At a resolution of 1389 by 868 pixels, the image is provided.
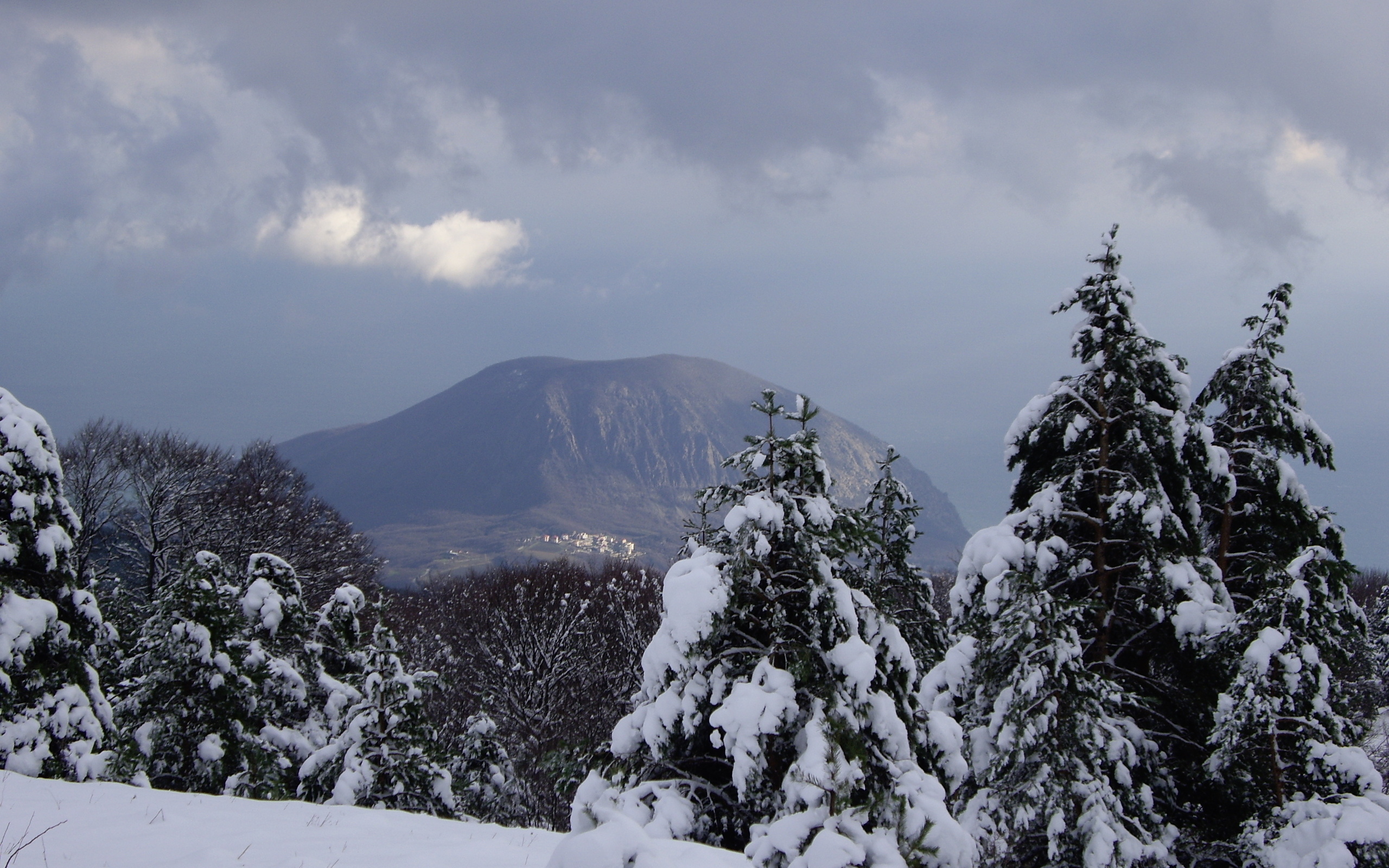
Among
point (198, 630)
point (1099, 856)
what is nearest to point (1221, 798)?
point (1099, 856)

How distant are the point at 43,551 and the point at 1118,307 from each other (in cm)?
1662

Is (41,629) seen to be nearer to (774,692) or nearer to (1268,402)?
(774,692)

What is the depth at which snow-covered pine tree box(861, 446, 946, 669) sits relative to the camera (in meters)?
15.7

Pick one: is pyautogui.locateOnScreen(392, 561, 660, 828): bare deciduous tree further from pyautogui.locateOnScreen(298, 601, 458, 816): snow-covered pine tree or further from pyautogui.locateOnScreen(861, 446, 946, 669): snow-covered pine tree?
pyautogui.locateOnScreen(861, 446, 946, 669): snow-covered pine tree

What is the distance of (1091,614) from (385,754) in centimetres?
1229

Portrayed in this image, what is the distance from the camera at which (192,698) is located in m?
14.7

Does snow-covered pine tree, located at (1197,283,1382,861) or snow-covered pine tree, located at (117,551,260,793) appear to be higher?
snow-covered pine tree, located at (1197,283,1382,861)

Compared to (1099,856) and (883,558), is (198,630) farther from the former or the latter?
(1099,856)

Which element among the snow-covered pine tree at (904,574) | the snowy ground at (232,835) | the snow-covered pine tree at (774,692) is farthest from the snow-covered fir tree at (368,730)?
the snow-covered pine tree at (904,574)

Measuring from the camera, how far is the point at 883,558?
15.8m

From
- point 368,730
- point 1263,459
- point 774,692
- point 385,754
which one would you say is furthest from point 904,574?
point 368,730

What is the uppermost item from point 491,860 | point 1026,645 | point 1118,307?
point 1118,307

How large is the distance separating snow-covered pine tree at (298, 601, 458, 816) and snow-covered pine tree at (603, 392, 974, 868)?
888cm

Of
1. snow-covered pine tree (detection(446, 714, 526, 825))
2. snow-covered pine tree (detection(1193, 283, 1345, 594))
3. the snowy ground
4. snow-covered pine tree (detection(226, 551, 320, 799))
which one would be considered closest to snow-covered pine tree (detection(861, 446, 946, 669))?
snow-covered pine tree (detection(1193, 283, 1345, 594))
